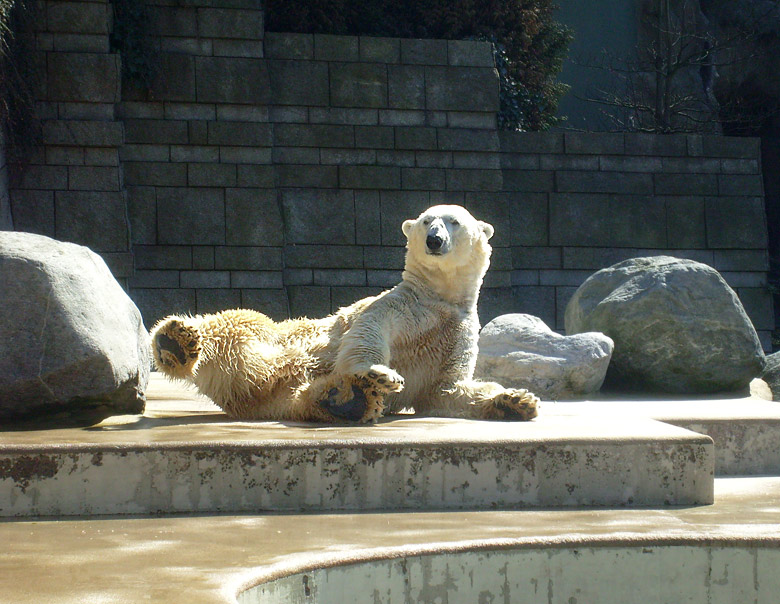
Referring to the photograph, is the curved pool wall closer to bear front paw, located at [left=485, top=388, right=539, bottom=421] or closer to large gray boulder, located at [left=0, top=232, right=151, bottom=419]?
bear front paw, located at [left=485, top=388, right=539, bottom=421]

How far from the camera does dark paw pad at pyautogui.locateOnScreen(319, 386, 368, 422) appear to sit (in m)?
4.09

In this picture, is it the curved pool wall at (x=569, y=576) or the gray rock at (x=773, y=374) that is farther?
the gray rock at (x=773, y=374)

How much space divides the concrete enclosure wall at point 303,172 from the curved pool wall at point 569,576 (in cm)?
647

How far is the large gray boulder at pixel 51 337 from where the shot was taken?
13.1 feet

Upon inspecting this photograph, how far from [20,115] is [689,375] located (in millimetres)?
5657

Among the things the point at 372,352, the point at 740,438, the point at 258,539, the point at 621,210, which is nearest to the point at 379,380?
the point at 372,352

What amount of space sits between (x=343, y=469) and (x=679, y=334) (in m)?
4.22

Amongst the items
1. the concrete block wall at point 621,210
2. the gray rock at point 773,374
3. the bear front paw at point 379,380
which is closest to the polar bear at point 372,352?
the bear front paw at point 379,380

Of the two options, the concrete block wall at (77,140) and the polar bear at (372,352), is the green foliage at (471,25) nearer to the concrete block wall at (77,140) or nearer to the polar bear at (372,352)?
the concrete block wall at (77,140)

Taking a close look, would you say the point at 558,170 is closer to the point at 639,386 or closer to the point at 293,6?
the point at 293,6

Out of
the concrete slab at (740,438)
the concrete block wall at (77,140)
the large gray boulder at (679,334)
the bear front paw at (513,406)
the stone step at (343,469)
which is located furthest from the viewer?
the concrete block wall at (77,140)

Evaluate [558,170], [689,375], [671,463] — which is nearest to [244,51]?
[558,170]

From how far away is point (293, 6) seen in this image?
413 inches

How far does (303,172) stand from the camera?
31.9 ft
